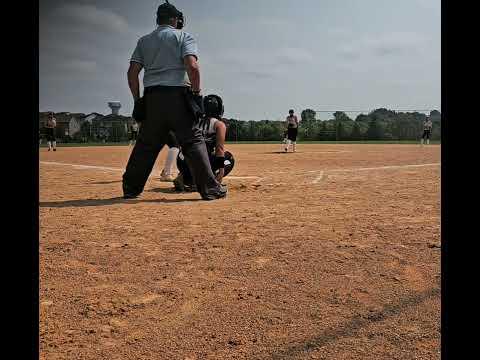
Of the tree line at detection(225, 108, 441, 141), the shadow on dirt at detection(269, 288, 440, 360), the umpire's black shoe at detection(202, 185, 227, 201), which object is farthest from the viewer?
the tree line at detection(225, 108, 441, 141)

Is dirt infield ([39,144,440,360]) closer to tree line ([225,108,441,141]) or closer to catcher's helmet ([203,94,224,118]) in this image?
catcher's helmet ([203,94,224,118])

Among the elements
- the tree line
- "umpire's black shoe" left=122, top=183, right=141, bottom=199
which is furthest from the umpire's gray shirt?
the tree line

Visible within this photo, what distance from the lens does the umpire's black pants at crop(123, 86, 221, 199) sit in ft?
17.9

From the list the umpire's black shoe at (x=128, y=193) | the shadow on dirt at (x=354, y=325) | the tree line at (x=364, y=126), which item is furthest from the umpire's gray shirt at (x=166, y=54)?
the tree line at (x=364, y=126)

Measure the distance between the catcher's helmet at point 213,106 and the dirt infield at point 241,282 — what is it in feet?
6.89

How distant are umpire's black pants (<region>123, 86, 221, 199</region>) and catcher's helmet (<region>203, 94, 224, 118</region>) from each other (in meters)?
1.10

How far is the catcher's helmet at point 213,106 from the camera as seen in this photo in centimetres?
664

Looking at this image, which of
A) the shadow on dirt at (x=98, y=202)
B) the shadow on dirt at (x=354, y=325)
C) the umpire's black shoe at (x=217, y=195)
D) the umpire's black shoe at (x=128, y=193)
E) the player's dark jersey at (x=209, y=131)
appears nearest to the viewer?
the shadow on dirt at (x=354, y=325)

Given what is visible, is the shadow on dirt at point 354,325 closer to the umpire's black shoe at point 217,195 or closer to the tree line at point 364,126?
the umpire's black shoe at point 217,195

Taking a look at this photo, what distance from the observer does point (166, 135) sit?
18.6 ft

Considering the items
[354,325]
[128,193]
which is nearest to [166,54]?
[128,193]

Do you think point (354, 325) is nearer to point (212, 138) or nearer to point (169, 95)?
point (169, 95)

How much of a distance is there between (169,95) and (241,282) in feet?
11.3
